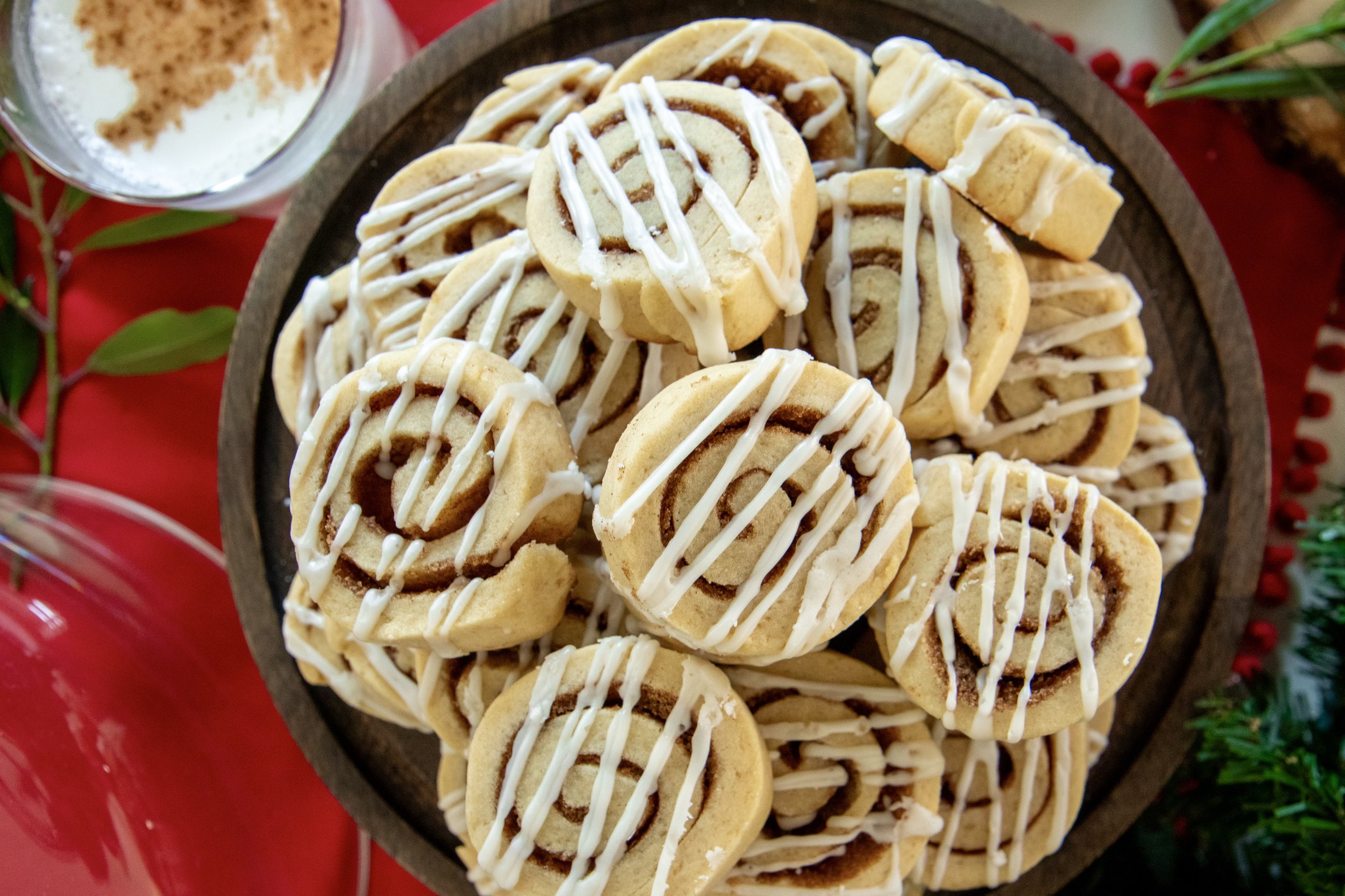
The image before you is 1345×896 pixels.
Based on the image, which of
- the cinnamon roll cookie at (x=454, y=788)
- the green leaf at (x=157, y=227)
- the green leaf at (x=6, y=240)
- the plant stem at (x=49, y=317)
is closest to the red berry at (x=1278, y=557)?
the cinnamon roll cookie at (x=454, y=788)

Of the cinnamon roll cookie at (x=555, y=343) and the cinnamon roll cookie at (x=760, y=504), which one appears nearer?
the cinnamon roll cookie at (x=760, y=504)

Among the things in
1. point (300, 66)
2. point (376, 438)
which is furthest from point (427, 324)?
point (300, 66)

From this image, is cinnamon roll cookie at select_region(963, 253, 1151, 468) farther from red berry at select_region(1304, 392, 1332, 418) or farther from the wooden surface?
red berry at select_region(1304, 392, 1332, 418)

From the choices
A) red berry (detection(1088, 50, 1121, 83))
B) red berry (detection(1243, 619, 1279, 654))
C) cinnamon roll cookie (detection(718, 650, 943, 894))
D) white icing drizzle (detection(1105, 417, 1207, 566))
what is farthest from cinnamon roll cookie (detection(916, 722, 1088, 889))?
red berry (detection(1088, 50, 1121, 83))

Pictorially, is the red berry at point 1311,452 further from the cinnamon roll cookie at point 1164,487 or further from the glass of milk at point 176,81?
the glass of milk at point 176,81

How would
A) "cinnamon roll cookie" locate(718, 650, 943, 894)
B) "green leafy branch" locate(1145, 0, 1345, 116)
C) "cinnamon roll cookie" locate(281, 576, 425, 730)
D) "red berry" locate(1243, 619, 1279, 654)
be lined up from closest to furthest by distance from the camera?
"cinnamon roll cookie" locate(718, 650, 943, 894)
"cinnamon roll cookie" locate(281, 576, 425, 730)
"green leafy branch" locate(1145, 0, 1345, 116)
"red berry" locate(1243, 619, 1279, 654)

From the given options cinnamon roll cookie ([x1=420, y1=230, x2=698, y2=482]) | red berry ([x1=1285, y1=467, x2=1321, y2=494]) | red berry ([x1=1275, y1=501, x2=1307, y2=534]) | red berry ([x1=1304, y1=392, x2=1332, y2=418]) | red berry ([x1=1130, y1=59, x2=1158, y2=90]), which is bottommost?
red berry ([x1=1275, y1=501, x2=1307, y2=534])

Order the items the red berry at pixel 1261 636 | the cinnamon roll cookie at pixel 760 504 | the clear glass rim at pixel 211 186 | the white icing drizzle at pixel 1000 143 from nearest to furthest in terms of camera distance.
A: the cinnamon roll cookie at pixel 760 504 → the white icing drizzle at pixel 1000 143 → the clear glass rim at pixel 211 186 → the red berry at pixel 1261 636
